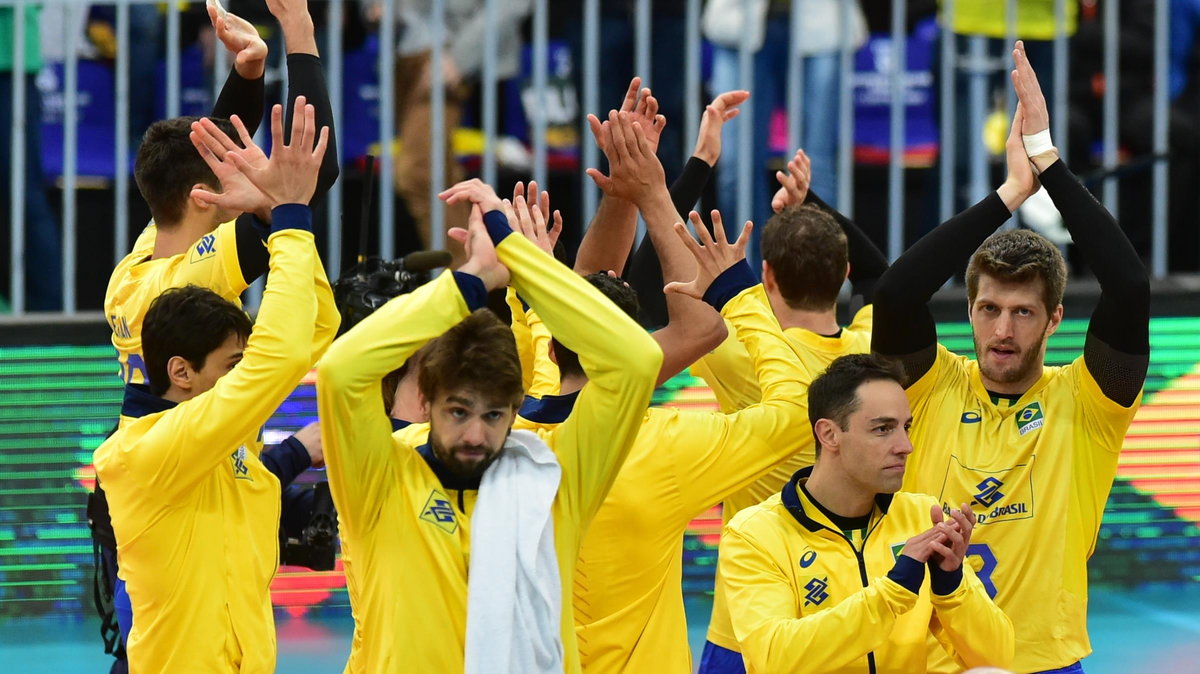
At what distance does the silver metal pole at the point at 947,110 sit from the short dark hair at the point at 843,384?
12.0 feet

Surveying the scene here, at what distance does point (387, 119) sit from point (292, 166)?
385 centimetres

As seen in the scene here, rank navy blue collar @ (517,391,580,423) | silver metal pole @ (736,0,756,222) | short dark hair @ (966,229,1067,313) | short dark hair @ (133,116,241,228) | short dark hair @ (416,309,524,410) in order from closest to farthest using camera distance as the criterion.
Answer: short dark hair @ (416,309,524,410)
navy blue collar @ (517,391,580,423)
short dark hair @ (966,229,1067,313)
short dark hair @ (133,116,241,228)
silver metal pole @ (736,0,756,222)

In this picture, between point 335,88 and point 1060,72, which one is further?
point 335,88

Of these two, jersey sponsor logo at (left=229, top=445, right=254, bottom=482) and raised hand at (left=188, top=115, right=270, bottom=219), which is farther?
jersey sponsor logo at (left=229, top=445, right=254, bottom=482)

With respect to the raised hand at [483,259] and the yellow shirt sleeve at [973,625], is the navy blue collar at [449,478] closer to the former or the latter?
the raised hand at [483,259]

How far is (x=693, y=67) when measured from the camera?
8094 mm

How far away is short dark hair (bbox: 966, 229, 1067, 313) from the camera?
474 centimetres

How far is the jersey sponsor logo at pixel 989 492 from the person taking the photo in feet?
15.5

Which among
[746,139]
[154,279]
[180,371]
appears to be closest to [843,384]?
[180,371]

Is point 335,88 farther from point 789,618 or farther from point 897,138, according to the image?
point 789,618

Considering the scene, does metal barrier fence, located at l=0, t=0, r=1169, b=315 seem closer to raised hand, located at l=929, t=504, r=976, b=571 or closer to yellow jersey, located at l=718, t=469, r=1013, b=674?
yellow jersey, located at l=718, t=469, r=1013, b=674

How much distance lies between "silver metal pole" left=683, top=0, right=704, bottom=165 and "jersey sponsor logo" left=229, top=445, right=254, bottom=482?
3772mm

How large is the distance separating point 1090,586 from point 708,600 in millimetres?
1732

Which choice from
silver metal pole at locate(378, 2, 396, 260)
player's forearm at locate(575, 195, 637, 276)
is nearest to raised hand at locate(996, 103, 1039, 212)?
player's forearm at locate(575, 195, 637, 276)
